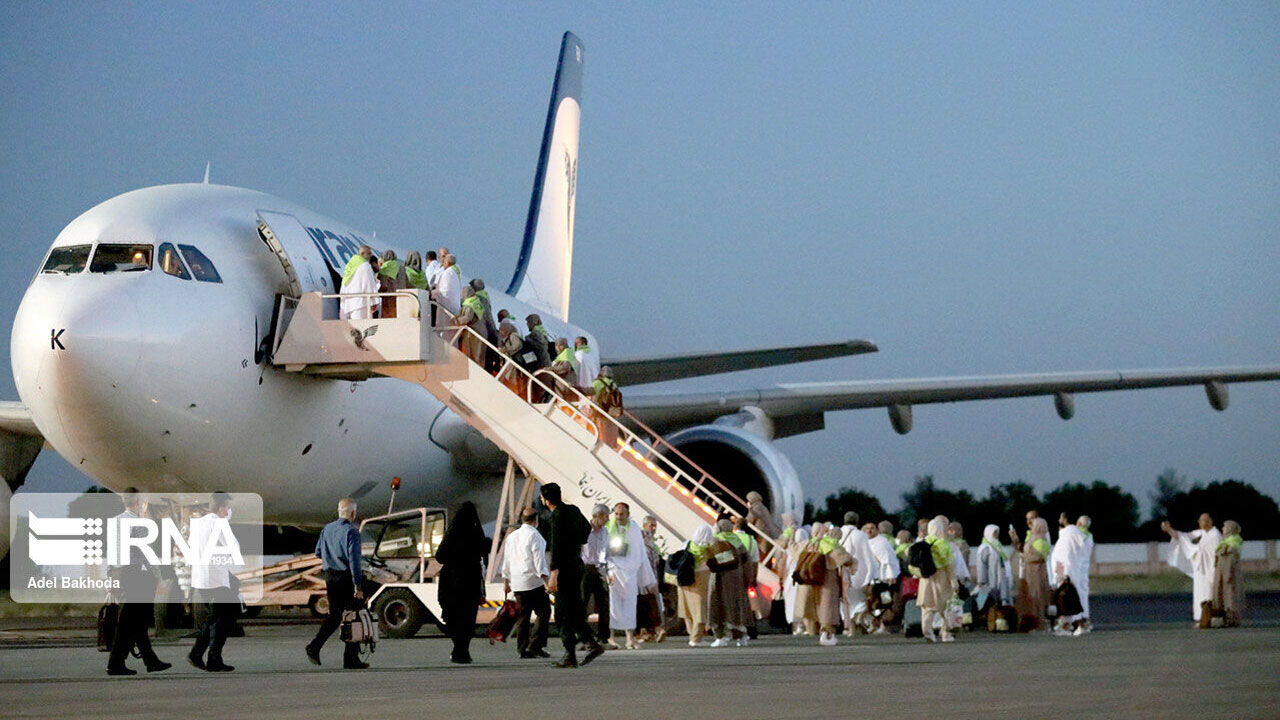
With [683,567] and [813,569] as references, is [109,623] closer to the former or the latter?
[683,567]

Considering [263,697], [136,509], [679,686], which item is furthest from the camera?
[136,509]

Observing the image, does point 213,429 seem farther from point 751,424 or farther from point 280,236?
point 751,424

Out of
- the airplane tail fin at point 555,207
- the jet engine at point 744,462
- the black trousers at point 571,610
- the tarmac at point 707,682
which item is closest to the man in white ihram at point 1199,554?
the tarmac at point 707,682

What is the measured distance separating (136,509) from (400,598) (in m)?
3.09

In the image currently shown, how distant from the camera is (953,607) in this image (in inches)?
584

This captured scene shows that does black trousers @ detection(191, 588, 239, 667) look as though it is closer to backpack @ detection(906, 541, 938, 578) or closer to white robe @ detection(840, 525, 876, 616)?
backpack @ detection(906, 541, 938, 578)

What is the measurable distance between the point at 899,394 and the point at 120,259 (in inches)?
425

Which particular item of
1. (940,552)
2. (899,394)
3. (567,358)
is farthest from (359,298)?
(899,394)

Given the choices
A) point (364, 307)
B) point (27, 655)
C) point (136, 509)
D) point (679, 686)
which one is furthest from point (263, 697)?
point (364, 307)

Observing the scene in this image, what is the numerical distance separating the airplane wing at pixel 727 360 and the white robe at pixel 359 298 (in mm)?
6597

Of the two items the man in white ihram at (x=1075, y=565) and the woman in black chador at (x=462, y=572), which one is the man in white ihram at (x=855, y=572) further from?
the woman in black chador at (x=462, y=572)

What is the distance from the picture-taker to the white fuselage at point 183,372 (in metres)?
12.5

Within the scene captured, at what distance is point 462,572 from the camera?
37.3 ft

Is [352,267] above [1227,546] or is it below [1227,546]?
above
